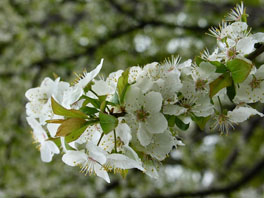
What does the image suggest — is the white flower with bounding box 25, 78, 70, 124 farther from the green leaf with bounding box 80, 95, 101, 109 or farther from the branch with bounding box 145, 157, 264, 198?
the branch with bounding box 145, 157, 264, 198

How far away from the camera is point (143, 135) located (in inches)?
36.1

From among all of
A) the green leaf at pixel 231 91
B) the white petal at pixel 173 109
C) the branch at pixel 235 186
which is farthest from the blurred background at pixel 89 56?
the white petal at pixel 173 109

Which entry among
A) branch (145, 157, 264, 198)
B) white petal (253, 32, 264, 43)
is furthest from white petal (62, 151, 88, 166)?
branch (145, 157, 264, 198)

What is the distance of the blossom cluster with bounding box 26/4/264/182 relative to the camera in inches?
35.8

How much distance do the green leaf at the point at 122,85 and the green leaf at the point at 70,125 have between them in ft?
0.41

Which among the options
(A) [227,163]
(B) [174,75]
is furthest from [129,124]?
(A) [227,163]

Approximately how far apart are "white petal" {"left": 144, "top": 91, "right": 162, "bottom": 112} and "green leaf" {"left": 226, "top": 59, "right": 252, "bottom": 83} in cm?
22

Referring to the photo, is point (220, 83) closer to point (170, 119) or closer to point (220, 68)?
point (220, 68)

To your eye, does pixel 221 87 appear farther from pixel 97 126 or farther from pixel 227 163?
pixel 227 163

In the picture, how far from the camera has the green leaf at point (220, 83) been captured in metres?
0.92

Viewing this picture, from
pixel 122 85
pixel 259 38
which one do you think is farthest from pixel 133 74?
pixel 259 38

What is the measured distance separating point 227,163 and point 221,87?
407cm

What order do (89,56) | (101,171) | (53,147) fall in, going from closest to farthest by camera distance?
(101,171), (53,147), (89,56)

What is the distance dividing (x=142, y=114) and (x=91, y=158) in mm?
204
